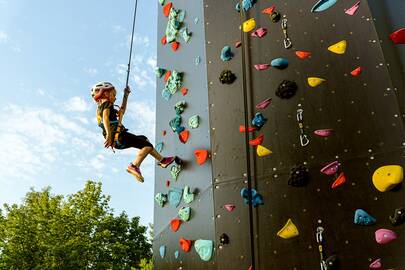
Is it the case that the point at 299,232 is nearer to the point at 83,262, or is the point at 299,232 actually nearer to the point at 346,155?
the point at 346,155

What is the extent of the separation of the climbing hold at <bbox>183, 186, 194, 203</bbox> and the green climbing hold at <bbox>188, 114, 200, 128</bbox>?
72cm

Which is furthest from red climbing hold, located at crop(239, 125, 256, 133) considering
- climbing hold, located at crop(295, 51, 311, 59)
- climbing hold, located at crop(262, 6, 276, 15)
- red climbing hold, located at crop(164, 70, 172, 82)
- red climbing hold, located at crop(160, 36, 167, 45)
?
red climbing hold, located at crop(160, 36, 167, 45)

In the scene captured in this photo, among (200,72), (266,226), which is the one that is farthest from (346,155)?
(200,72)

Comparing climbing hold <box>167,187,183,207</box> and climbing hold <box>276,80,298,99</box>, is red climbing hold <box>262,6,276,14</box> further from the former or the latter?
climbing hold <box>167,187,183,207</box>

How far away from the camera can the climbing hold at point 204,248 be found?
3918mm

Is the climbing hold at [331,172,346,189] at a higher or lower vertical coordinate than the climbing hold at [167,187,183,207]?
lower

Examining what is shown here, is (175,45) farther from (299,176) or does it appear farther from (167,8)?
(299,176)

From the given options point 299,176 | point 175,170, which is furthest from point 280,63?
point 175,170

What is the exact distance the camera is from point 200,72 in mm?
4836

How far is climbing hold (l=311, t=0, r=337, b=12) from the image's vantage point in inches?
158

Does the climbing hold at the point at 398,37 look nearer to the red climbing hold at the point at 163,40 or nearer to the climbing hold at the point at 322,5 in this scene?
the climbing hold at the point at 322,5

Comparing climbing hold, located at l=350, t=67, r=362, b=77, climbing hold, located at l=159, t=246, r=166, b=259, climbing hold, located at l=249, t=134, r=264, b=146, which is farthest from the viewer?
climbing hold, located at l=159, t=246, r=166, b=259

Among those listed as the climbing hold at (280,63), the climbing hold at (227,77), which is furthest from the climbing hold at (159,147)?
the climbing hold at (280,63)

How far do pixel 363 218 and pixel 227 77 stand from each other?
2047 millimetres
